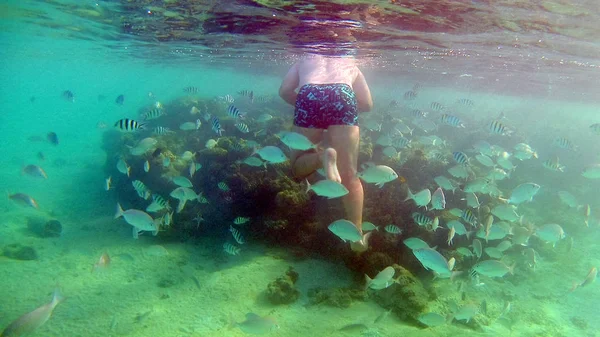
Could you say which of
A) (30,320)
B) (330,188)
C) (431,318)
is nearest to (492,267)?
(431,318)

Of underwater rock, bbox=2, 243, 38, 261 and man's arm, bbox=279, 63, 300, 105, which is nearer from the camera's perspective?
man's arm, bbox=279, 63, 300, 105

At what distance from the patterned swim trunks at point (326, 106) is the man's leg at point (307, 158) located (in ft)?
1.15

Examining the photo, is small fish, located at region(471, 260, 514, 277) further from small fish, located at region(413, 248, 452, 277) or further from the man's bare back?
the man's bare back

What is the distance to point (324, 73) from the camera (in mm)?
7254

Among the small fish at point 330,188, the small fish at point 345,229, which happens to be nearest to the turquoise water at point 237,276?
the small fish at point 345,229

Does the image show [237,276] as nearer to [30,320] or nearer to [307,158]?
[307,158]

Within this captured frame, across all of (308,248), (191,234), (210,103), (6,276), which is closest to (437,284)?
(308,248)

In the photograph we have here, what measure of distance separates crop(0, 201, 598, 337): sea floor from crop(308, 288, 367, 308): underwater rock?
0.45 ft

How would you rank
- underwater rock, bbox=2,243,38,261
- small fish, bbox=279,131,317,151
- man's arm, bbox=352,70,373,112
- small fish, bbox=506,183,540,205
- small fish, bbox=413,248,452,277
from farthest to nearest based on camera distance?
underwater rock, bbox=2,243,38,261 → small fish, bbox=506,183,540,205 → man's arm, bbox=352,70,373,112 → small fish, bbox=279,131,317,151 → small fish, bbox=413,248,452,277

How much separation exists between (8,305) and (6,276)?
164 cm

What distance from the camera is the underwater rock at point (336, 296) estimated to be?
712cm

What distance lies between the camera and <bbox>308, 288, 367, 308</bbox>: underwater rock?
23.4 feet

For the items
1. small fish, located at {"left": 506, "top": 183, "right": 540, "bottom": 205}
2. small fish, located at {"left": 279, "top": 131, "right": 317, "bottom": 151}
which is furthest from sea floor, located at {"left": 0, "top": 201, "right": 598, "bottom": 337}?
small fish, located at {"left": 279, "top": 131, "right": 317, "bottom": 151}

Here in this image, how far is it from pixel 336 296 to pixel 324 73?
495 centimetres
